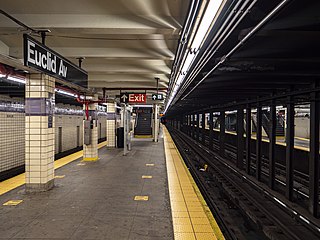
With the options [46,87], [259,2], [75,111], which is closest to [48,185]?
[46,87]

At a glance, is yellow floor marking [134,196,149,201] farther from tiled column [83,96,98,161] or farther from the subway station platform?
tiled column [83,96,98,161]

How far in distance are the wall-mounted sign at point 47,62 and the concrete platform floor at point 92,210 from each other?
2334 millimetres

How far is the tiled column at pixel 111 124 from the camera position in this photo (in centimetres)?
1364

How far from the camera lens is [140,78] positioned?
9.49 metres

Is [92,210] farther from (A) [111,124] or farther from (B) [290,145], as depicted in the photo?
(A) [111,124]

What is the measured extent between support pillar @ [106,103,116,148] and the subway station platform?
670cm

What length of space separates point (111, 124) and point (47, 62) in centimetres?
992

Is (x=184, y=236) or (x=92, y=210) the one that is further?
(x=92, y=210)

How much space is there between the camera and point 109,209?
441 centimetres

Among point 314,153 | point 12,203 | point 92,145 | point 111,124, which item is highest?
point 111,124

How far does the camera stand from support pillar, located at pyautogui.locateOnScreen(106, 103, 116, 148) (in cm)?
1364

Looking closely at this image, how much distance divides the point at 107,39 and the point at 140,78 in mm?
4194

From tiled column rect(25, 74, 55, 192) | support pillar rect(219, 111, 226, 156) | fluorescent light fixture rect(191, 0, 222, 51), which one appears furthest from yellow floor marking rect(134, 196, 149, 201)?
support pillar rect(219, 111, 226, 156)

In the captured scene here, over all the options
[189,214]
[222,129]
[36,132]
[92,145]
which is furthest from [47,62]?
[222,129]
